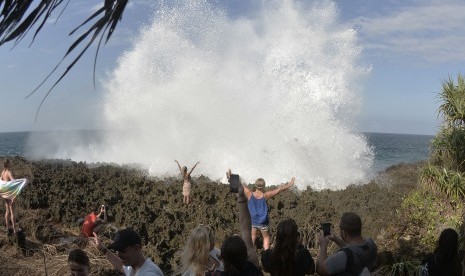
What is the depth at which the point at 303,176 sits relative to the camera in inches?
878

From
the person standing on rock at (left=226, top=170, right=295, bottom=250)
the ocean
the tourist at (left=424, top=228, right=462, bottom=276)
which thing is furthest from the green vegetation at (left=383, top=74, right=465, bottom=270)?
the ocean

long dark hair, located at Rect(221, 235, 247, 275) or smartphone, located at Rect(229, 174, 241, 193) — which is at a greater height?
smartphone, located at Rect(229, 174, 241, 193)

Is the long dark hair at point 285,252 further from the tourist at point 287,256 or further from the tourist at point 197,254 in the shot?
the tourist at point 197,254

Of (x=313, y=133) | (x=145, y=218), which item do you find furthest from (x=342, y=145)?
(x=145, y=218)

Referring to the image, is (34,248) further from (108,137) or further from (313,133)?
(108,137)

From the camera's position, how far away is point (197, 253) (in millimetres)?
3436

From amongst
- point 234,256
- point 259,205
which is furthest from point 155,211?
point 234,256

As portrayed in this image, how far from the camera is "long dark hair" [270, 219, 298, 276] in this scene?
338 centimetres

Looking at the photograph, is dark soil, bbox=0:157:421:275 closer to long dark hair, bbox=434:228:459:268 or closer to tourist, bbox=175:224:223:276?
long dark hair, bbox=434:228:459:268

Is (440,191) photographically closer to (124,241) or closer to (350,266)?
(350,266)

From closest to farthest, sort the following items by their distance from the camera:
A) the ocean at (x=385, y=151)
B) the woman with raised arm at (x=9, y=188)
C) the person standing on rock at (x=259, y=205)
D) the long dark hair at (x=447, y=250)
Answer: the long dark hair at (x=447, y=250) < the person standing on rock at (x=259, y=205) < the woman with raised arm at (x=9, y=188) < the ocean at (x=385, y=151)

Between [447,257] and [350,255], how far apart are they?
2.33ft

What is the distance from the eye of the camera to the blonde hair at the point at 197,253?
3416mm

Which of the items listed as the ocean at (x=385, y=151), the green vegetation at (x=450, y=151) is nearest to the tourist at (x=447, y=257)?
the green vegetation at (x=450, y=151)
